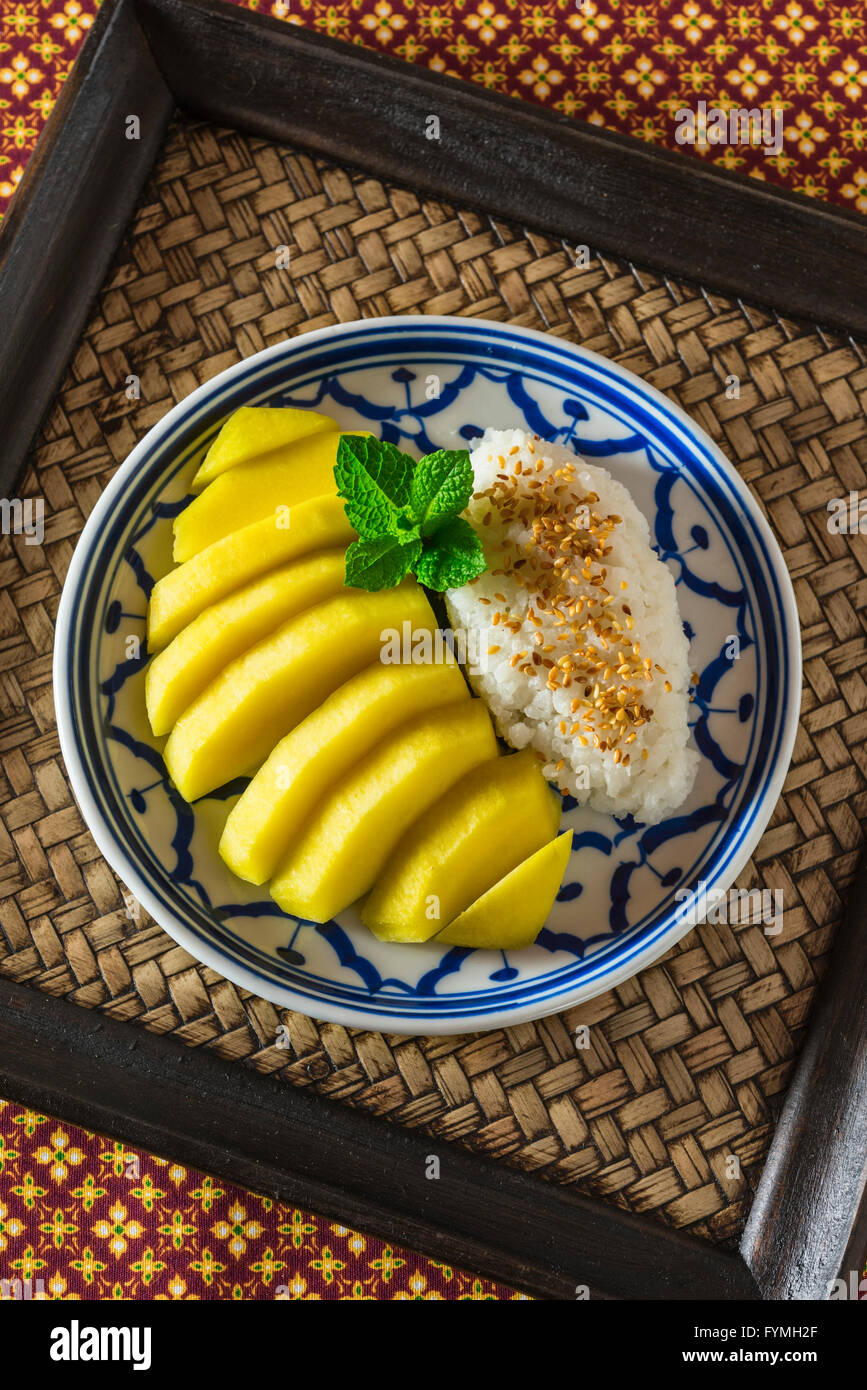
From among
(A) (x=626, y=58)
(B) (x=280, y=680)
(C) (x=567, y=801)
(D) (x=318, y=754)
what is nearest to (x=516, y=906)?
(C) (x=567, y=801)

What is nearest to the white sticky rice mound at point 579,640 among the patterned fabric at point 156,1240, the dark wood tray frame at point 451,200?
the dark wood tray frame at point 451,200

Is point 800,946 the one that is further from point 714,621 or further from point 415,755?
point 415,755

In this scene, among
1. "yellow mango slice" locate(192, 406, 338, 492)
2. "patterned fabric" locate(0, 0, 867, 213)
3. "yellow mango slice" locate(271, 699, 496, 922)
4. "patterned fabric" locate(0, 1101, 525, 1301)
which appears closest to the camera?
"yellow mango slice" locate(271, 699, 496, 922)

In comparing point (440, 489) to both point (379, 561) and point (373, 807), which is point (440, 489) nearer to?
point (379, 561)

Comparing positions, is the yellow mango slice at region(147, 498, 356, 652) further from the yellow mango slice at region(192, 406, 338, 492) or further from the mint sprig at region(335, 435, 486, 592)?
the yellow mango slice at region(192, 406, 338, 492)

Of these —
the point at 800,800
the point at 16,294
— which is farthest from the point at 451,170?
the point at 800,800

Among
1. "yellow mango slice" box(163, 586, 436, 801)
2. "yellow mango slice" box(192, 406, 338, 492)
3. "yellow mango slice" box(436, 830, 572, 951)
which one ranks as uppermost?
"yellow mango slice" box(192, 406, 338, 492)

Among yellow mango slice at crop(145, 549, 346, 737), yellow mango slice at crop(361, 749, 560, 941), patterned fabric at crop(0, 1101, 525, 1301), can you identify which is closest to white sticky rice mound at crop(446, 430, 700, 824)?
yellow mango slice at crop(361, 749, 560, 941)

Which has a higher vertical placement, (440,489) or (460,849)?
(440,489)
